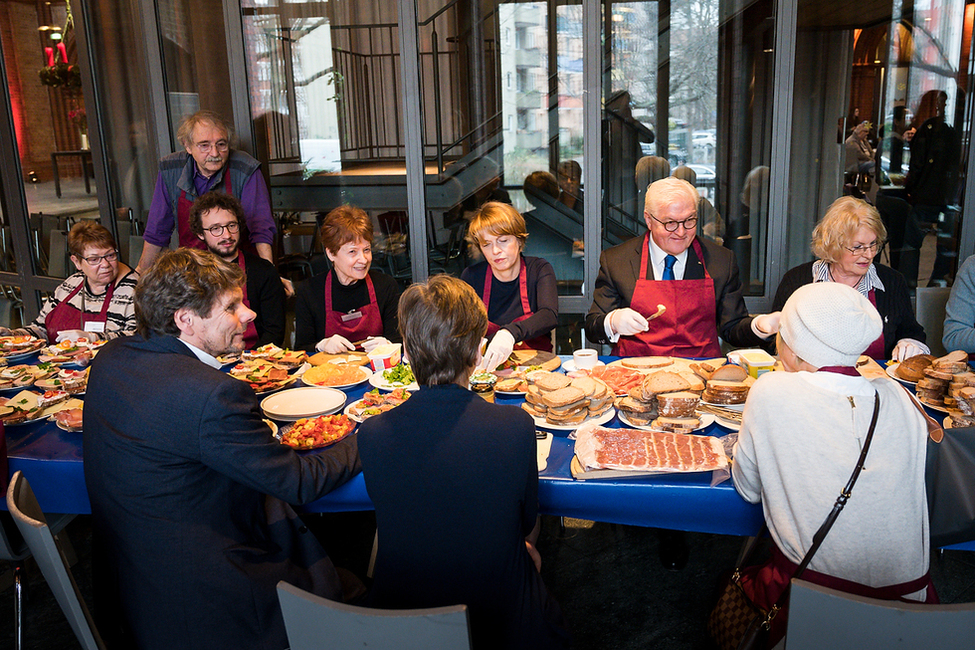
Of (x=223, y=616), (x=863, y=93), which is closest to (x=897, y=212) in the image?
(x=863, y=93)

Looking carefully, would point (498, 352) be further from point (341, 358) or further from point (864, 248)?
point (864, 248)

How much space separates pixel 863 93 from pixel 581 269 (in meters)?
1.93

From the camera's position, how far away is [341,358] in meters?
3.00

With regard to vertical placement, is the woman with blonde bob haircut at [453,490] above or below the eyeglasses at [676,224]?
below

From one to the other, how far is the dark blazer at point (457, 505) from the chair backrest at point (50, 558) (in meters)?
0.71

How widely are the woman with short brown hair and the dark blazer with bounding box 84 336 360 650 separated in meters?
1.50

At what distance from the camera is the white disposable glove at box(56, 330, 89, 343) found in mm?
3371

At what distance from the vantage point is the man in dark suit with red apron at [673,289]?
3096mm

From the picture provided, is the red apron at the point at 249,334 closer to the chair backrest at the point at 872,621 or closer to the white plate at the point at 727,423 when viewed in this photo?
the white plate at the point at 727,423

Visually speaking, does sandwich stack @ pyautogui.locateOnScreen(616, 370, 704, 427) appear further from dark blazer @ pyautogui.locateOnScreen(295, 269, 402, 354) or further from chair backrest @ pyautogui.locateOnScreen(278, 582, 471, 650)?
dark blazer @ pyautogui.locateOnScreen(295, 269, 402, 354)

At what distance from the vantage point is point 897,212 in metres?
4.24

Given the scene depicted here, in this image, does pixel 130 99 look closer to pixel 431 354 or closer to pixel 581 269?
pixel 581 269

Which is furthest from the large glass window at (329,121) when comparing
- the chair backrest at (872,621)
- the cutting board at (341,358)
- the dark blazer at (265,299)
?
the chair backrest at (872,621)

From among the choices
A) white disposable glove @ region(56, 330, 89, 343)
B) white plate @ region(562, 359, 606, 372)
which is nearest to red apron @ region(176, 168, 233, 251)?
white disposable glove @ region(56, 330, 89, 343)
